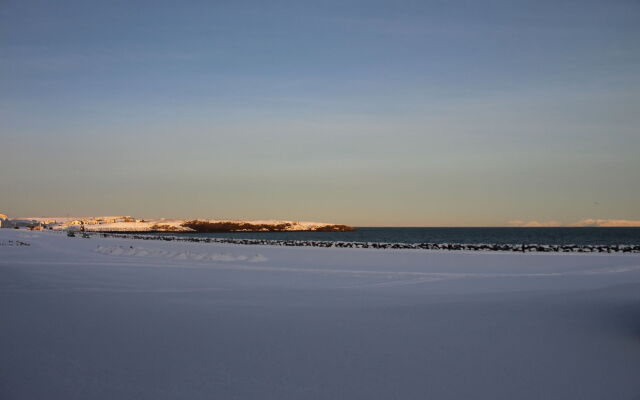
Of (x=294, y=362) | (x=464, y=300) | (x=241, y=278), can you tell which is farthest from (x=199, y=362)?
(x=241, y=278)

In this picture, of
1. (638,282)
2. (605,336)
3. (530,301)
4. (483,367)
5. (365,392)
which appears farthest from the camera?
(638,282)

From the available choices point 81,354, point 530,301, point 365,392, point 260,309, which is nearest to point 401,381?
point 365,392

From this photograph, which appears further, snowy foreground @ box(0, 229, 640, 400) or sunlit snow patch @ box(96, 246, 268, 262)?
sunlit snow patch @ box(96, 246, 268, 262)

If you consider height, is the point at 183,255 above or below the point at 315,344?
below

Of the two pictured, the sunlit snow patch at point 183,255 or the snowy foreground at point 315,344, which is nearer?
the snowy foreground at point 315,344

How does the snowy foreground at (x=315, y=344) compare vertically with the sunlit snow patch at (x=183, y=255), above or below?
above

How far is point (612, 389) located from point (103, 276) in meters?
13.4

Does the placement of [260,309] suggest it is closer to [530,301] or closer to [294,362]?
[294,362]

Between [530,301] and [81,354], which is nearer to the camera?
[81,354]

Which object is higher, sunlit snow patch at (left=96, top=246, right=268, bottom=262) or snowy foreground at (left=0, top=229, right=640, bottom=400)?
snowy foreground at (left=0, top=229, right=640, bottom=400)

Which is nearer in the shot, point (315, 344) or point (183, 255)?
point (315, 344)

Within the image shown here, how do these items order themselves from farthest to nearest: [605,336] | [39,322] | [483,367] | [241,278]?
[241,278] < [39,322] < [605,336] < [483,367]

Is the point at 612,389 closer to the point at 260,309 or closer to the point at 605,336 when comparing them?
the point at 605,336

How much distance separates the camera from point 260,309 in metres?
9.16
